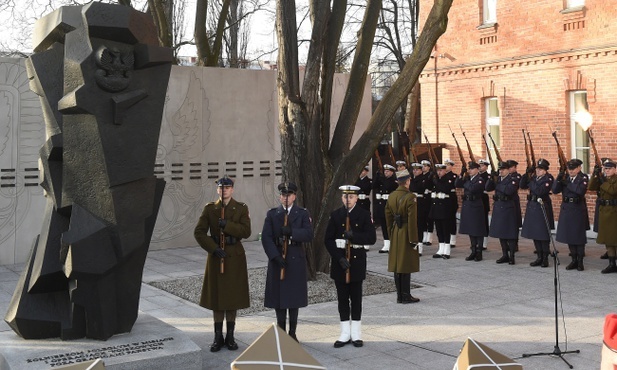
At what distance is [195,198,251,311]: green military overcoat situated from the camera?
792cm

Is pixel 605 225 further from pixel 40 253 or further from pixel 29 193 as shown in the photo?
pixel 29 193

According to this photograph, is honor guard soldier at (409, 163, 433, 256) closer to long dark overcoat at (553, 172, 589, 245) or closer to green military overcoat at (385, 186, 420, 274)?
long dark overcoat at (553, 172, 589, 245)

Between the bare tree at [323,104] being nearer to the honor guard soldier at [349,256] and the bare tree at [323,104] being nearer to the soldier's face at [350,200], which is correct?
the honor guard soldier at [349,256]

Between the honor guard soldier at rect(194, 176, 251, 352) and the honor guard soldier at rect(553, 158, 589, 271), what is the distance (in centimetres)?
682

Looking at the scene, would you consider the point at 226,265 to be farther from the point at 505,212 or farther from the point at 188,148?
the point at 188,148

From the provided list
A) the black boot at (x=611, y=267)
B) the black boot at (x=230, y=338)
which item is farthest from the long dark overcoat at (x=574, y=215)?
the black boot at (x=230, y=338)

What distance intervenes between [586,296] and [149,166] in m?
6.59

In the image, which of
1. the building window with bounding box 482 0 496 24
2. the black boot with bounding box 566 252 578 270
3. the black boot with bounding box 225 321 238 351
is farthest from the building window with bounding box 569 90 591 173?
the black boot with bounding box 225 321 238 351

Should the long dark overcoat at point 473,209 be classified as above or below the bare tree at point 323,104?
below

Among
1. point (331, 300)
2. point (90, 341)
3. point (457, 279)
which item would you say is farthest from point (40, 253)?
point (457, 279)

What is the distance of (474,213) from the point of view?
46.8 ft

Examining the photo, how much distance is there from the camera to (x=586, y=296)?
10664 millimetres

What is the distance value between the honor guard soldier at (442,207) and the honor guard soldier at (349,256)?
20.8ft

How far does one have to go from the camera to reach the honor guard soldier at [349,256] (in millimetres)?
8180
